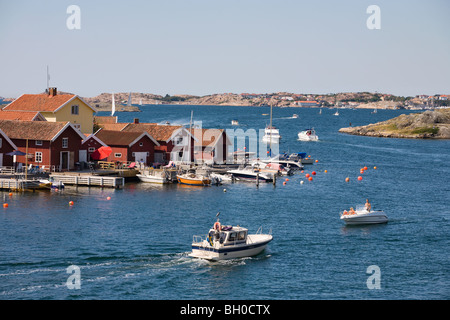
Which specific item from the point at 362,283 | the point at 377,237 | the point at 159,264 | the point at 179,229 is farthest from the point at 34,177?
the point at 362,283

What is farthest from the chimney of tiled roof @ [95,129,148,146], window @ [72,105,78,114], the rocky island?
the rocky island

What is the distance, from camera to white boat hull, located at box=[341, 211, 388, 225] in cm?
5547

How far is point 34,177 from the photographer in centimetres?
6944

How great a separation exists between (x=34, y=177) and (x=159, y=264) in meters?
33.3

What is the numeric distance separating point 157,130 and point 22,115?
1834cm

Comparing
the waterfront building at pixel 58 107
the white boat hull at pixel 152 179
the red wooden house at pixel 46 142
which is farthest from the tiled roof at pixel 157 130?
→ the red wooden house at pixel 46 142

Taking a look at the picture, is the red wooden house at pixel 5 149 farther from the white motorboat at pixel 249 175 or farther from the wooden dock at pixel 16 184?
the white motorboat at pixel 249 175

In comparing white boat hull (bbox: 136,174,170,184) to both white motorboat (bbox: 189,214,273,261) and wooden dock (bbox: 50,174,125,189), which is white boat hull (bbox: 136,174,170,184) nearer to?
wooden dock (bbox: 50,174,125,189)

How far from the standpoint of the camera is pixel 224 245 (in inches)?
1672

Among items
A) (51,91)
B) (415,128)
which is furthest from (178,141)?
(415,128)

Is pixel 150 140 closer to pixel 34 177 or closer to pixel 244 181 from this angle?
pixel 244 181

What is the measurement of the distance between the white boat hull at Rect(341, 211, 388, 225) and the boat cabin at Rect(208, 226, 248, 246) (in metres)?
15.2

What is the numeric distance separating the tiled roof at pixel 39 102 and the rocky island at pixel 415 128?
11812cm
